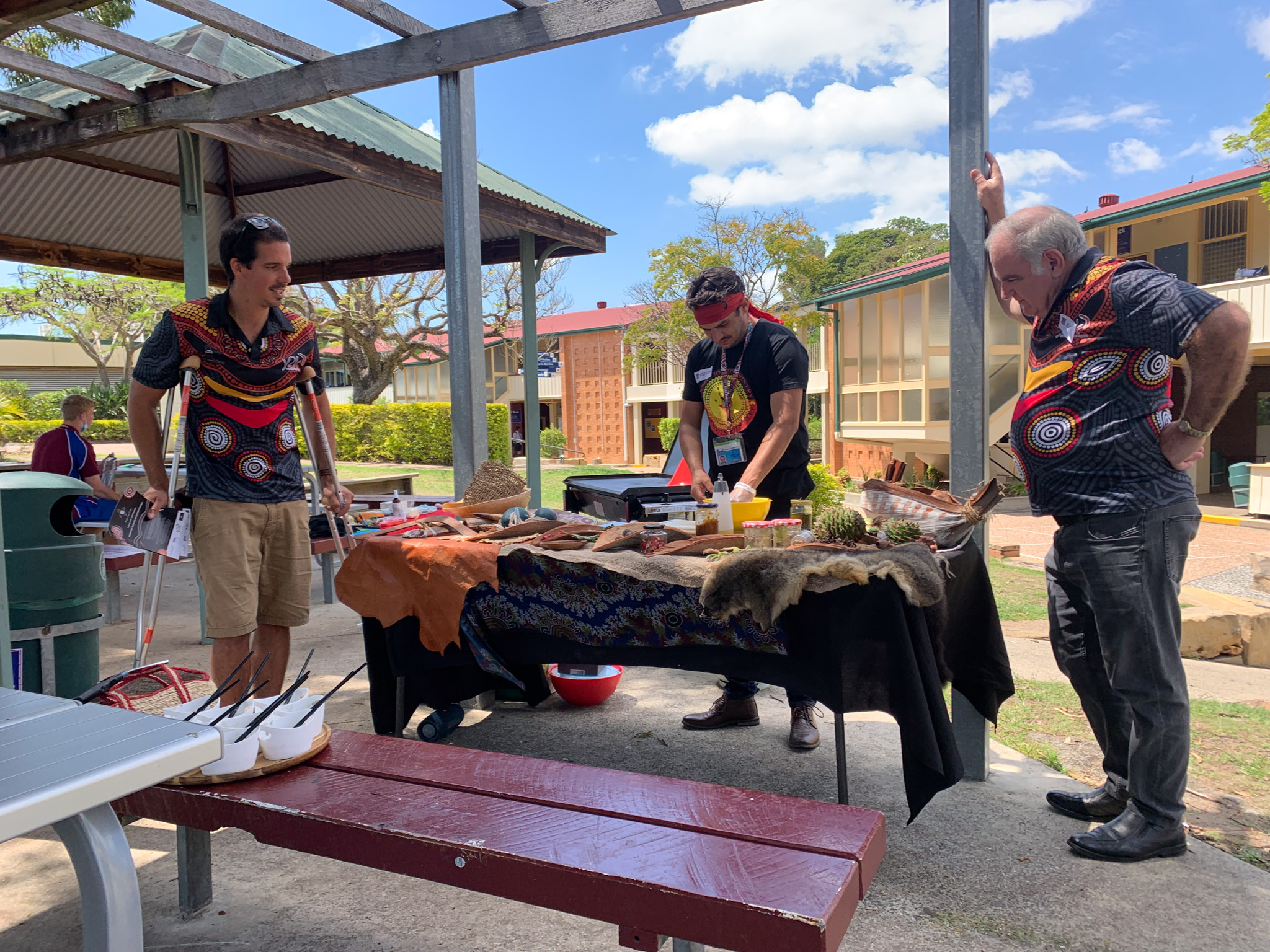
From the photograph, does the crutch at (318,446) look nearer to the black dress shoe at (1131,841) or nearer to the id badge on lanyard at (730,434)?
the id badge on lanyard at (730,434)

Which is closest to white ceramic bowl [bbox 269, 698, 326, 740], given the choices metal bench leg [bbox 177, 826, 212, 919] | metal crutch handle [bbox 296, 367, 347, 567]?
metal bench leg [bbox 177, 826, 212, 919]

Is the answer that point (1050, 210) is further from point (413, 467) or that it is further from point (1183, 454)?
point (413, 467)

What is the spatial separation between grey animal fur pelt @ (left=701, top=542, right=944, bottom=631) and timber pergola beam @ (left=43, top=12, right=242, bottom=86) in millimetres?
3979

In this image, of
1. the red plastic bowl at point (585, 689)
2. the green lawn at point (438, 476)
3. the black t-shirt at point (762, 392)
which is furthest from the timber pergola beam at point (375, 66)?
the green lawn at point (438, 476)

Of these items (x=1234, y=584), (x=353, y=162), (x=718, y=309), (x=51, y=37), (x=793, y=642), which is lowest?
(x=1234, y=584)

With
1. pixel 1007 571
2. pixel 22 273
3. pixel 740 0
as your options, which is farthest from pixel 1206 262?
pixel 22 273

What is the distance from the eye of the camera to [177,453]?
11.1 ft

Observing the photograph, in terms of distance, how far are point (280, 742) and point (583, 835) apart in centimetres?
88

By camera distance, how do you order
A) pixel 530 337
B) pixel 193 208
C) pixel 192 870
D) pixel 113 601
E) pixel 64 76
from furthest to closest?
pixel 530 337 < pixel 113 601 < pixel 193 208 < pixel 64 76 < pixel 192 870

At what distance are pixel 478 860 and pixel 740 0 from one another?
3.34m

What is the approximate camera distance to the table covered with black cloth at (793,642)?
99.0 inches

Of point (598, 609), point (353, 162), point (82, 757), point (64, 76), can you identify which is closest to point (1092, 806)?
point (598, 609)

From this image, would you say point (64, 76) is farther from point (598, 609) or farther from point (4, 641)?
point (598, 609)

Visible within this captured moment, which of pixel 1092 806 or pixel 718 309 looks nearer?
pixel 1092 806
